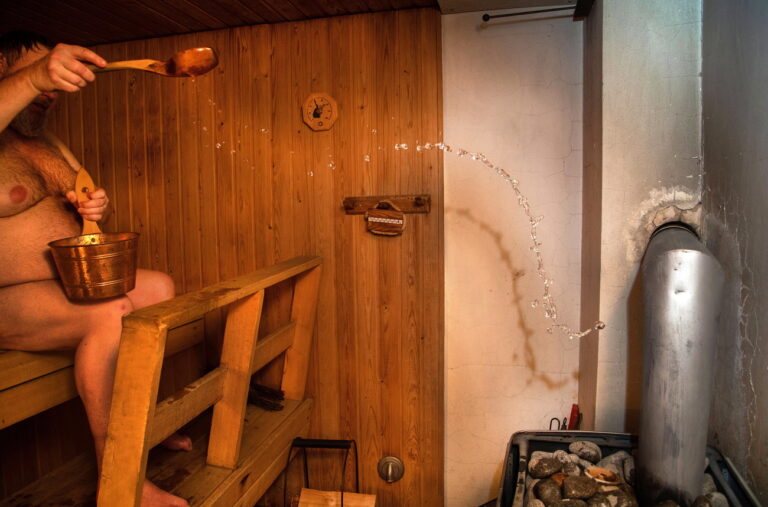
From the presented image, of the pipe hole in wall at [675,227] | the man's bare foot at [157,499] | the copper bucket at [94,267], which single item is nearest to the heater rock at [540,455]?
the pipe hole in wall at [675,227]

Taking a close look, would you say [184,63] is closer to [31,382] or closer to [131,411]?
[131,411]

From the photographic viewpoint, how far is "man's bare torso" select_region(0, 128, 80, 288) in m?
1.52

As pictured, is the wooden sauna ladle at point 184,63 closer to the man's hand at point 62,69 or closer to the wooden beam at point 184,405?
the man's hand at point 62,69

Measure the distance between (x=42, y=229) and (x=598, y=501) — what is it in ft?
6.32

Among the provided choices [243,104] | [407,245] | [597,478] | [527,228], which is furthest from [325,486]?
[243,104]

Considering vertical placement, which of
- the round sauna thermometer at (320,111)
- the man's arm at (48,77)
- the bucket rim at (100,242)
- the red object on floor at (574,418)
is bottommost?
the red object on floor at (574,418)

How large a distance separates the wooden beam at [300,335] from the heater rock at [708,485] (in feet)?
5.29

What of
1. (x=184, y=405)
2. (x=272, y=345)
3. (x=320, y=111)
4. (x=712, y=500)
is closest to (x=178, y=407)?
(x=184, y=405)

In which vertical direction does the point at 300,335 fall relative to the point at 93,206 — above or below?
below

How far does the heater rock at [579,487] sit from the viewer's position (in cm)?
135

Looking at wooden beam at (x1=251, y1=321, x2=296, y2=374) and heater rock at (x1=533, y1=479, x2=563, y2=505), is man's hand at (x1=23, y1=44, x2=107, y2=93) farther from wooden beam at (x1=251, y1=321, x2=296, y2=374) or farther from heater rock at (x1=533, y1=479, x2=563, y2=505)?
heater rock at (x1=533, y1=479, x2=563, y2=505)

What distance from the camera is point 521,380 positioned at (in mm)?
2297

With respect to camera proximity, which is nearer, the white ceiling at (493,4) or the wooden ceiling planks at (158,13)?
the white ceiling at (493,4)

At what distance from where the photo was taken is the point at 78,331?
1483mm
